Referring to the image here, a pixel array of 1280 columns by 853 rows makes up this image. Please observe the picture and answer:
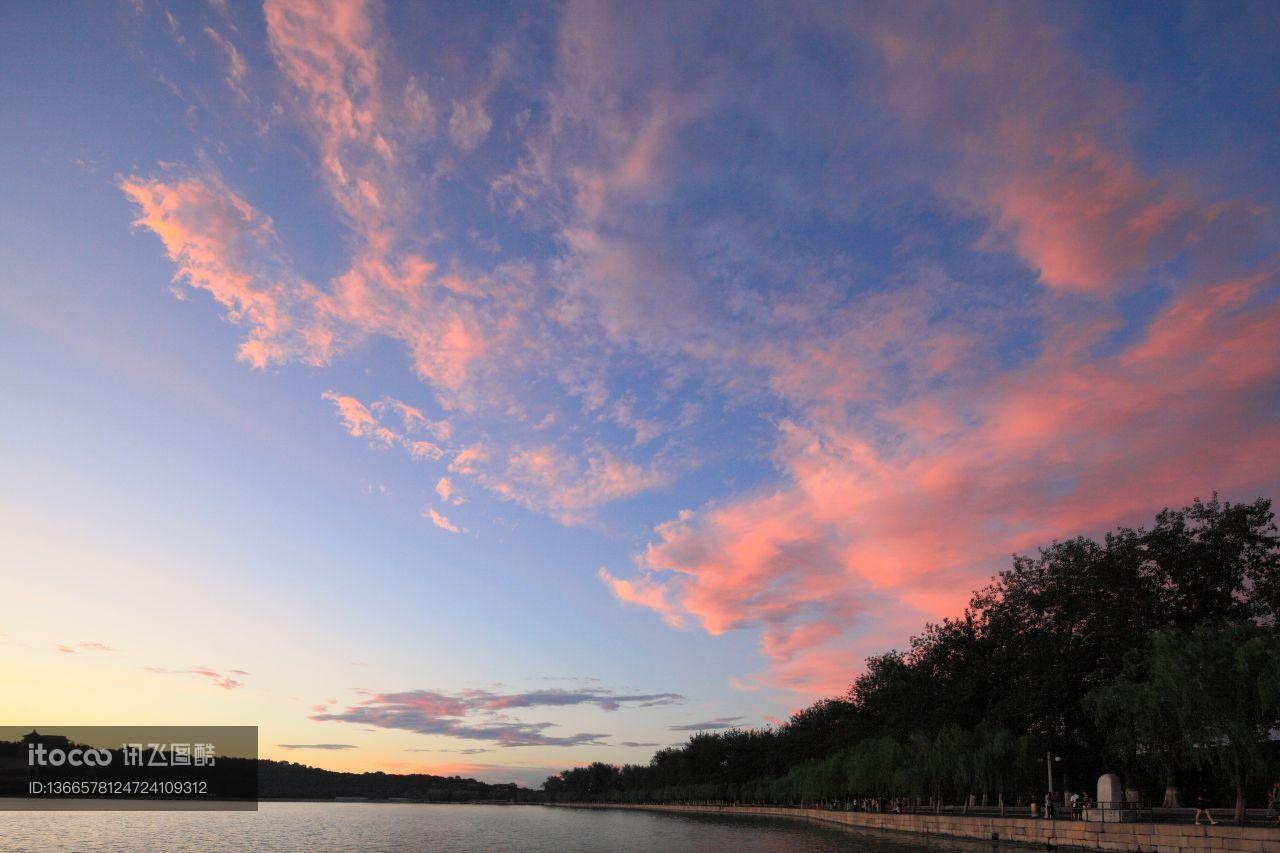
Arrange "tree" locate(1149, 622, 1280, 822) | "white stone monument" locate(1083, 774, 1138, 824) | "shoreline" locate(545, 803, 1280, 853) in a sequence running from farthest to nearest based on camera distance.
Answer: "white stone monument" locate(1083, 774, 1138, 824) → "tree" locate(1149, 622, 1280, 822) → "shoreline" locate(545, 803, 1280, 853)

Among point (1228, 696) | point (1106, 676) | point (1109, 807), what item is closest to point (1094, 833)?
point (1109, 807)

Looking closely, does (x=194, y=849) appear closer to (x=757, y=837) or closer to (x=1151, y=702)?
(x=757, y=837)

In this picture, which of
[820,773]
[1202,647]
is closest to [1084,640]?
[1202,647]

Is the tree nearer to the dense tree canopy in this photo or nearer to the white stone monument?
the dense tree canopy

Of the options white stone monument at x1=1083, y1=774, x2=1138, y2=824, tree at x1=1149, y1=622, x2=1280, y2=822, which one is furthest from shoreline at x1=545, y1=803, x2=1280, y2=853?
tree at x1=1149, y1=622, x2=1280, y2=822

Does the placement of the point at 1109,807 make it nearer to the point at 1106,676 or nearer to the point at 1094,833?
the point at 1094,833

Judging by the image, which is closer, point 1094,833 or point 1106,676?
point 1094,833

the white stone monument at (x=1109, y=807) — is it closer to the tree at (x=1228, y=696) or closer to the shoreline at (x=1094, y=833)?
the shoreline at (x=1094, y=833)

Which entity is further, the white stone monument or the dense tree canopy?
the white stone monument

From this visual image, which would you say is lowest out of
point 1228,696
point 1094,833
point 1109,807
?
point 1094,833

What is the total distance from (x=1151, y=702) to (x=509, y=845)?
49097mm

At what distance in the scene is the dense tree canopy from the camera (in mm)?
34906

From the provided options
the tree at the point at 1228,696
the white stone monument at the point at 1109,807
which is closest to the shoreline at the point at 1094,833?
the white stone monument at the point at 1109,807

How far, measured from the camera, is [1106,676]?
6084cm
